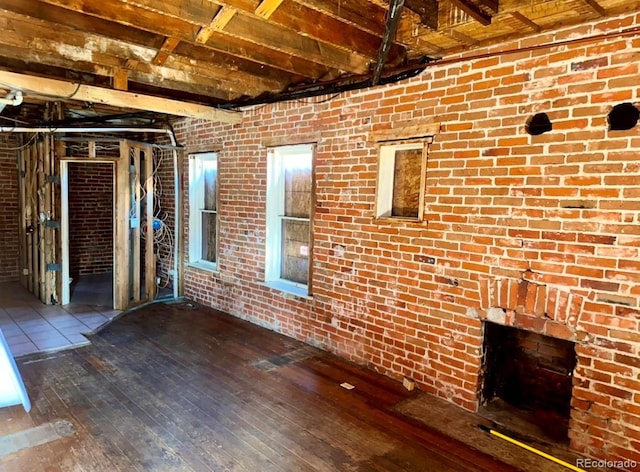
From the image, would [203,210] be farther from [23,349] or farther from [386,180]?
[386,180]

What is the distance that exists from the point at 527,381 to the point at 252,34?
3.39 meters

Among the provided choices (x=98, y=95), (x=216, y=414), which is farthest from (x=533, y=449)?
(x=98, y=95)

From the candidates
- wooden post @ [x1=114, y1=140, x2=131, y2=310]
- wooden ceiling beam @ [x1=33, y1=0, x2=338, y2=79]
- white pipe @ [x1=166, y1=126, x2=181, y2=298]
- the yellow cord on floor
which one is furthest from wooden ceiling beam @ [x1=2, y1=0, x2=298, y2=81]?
the yellow cord on floor

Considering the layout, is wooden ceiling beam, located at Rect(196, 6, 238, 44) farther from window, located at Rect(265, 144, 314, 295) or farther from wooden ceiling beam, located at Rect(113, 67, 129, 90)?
window, located at Rect(265, 144, 314, 295)

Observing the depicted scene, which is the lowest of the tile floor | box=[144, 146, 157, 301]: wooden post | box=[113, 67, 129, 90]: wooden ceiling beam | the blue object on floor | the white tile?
the white tile

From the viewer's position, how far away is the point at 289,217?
15.8 feet

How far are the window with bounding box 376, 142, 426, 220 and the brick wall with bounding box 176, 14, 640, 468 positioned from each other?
10 cm

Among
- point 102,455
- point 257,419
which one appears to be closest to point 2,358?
point 102,455

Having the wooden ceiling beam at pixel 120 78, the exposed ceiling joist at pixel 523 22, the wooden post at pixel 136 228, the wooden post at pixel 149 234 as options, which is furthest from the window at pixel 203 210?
the exposed ceiling joist at pixel 523 22

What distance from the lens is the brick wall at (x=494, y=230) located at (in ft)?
8.05

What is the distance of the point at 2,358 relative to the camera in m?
3.01

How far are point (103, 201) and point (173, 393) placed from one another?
556cm

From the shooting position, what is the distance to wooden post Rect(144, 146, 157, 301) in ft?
18.9

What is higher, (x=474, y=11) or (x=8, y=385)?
(x=474, y=11)
